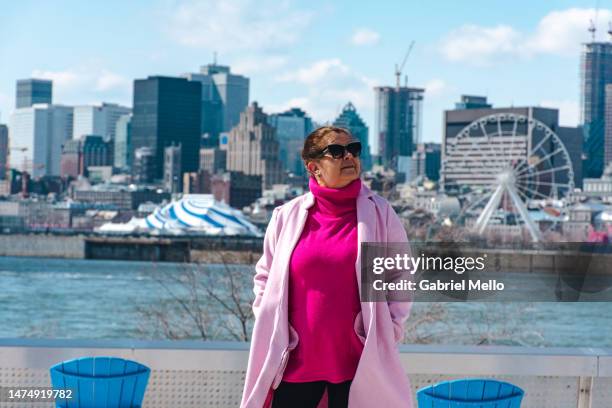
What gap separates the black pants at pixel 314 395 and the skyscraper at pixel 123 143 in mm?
158759

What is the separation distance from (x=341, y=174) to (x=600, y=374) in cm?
127

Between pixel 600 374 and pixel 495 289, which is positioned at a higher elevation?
pixel 495 289

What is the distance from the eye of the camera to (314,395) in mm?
3023

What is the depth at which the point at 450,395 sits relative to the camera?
319 centimetres

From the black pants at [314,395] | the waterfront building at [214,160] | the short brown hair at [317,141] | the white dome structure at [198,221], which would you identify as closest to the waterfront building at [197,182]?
the waterfront building at [214,160]

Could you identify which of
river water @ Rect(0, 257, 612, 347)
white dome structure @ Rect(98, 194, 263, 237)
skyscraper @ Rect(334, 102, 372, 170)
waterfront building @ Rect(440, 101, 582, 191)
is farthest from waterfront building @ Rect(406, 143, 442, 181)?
river water @ Rect(0, 257, 612, 347)

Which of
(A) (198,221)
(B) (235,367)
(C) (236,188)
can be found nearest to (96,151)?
(C) (236,188)

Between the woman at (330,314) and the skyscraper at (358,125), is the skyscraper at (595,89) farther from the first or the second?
the woman at (330,314)

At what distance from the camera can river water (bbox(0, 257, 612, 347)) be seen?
13.6 meters

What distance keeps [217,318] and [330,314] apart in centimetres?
1291

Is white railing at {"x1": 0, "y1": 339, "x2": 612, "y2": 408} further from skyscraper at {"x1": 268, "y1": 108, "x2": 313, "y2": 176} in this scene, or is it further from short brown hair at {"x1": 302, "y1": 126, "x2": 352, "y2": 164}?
skyscraper at {"x1": 268, "y1": 108, "x2": 313, "y2": 176}

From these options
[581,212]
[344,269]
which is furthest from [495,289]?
[581,212]

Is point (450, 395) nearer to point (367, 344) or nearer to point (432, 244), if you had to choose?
point (367, 344)

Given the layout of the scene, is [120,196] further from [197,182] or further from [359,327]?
[359,327]
